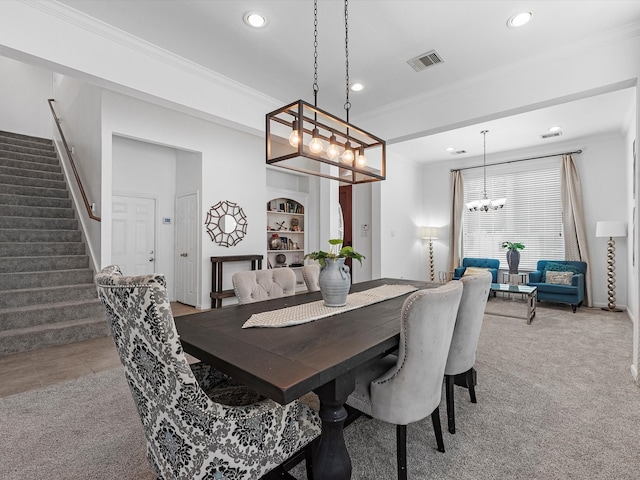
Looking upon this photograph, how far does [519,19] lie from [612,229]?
4.08 metres

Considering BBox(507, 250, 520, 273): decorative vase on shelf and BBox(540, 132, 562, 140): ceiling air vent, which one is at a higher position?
BBox(540, 132, 562, 140): ceiling air vent

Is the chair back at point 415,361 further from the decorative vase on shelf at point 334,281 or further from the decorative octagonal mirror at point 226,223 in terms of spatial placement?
the decorative octagonal mirror at point 226,223

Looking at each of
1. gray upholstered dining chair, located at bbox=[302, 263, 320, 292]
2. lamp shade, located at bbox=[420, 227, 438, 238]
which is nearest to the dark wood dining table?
gray upholstered dining chair, located at bbox=[302, 263, 320, 292]

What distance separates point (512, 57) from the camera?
3.03 meters

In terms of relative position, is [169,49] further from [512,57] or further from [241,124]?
[512,57]

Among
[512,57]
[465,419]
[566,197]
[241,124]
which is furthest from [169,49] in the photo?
[566,197]

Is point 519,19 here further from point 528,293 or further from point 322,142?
point 528,293

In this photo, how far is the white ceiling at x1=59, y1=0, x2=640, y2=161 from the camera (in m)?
2.38

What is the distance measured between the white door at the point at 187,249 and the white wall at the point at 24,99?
144 inches

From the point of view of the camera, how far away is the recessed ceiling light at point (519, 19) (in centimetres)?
246

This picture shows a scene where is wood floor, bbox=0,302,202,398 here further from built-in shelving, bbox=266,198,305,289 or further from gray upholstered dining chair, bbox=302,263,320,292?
built-in shelving, bbox=266,198,305,289

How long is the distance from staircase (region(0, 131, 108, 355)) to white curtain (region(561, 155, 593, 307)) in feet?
23.8

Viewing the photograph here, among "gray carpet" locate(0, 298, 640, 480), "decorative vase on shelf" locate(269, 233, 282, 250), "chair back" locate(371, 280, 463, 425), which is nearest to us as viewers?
"chair back" locate(371, 280, 463, 425)

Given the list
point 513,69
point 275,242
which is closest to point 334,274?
point 513,69
